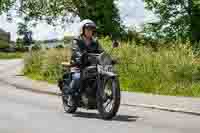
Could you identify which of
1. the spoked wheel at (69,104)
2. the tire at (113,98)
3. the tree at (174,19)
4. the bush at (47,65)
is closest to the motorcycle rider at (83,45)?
the spoked wheel at (69,104)

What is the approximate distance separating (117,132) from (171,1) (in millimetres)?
52238

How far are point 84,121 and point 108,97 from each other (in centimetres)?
61

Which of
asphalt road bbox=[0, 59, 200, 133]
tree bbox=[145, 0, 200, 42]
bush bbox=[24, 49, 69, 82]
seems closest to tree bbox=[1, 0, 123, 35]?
tree bbox=[145, 0, 200, 42]

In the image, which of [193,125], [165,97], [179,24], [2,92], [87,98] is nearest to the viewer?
[193,125]

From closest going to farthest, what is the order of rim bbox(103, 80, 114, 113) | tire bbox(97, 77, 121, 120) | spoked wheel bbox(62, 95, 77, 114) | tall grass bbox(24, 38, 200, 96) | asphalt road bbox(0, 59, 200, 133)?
asphalt road bbox(0, 59, 200, 133) → tire bbox(97, 77, 121, 120) → rim bbox(103, 80, 114, 113) → spoked wheel bbox(62, 95, 77, 114) → tall grass bbox(24, 38, 200, 96)

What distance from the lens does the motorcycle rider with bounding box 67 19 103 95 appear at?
14.4 meters

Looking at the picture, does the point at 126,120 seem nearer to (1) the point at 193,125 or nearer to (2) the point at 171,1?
(1) the point at 193,125

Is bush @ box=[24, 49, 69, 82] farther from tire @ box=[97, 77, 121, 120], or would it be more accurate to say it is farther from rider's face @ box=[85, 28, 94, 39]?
tire @ box=[97, 77, 121, 120]

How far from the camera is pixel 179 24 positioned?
60500 millimetres

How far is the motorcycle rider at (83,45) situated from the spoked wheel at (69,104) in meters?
0.52

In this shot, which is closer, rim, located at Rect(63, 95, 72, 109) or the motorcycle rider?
the motorcycle rider

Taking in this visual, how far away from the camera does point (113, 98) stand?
530 inches

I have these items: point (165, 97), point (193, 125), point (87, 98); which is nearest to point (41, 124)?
point (87, 98)

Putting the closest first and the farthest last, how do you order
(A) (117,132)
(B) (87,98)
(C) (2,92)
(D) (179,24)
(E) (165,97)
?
(A) (117,132), (B) (87,98), (E) (165,97), (C) (2,92), (D) (179,24)
